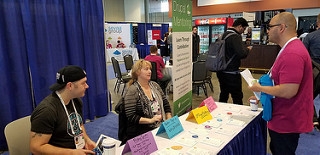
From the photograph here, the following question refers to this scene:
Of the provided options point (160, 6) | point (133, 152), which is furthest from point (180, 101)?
point (160, 6)

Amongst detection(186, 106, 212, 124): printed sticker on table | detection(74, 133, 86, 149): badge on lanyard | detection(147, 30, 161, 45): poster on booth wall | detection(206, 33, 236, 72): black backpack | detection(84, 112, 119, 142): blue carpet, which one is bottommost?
detection(84, 112, 119, 142): blue carpet

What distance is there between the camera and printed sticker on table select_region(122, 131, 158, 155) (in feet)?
4.04

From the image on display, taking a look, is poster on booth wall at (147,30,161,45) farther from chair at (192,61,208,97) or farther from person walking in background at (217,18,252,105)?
person walking in background at (217,18,252,105)

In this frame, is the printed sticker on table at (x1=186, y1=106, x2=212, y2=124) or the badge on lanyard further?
the printed sticker on table at (x1=186, y1=106, x2=212, y2=124)

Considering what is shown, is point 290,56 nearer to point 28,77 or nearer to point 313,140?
point 313,140

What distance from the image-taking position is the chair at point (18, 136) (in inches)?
59.3

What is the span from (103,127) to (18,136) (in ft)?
6.54

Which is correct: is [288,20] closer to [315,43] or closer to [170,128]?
[170,128]

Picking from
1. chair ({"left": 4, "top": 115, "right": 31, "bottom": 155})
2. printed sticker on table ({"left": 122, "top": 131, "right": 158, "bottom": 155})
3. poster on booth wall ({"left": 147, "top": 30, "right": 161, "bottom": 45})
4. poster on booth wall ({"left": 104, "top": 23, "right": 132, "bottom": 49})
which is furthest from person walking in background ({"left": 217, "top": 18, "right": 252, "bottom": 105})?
poster on booth wall ({"left": 147, "top": 30, "right": 161, "bottom": 45})

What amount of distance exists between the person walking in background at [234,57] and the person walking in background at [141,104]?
4.24 ft

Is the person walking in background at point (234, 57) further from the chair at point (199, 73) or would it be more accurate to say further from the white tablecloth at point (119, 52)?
the white tablecloth at point (119, 52)

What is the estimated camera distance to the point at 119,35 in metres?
9.84

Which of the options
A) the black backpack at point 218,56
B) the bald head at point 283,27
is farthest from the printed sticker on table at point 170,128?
the black backpack at point 218,56

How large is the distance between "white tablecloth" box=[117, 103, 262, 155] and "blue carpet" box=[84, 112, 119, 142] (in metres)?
1.74
